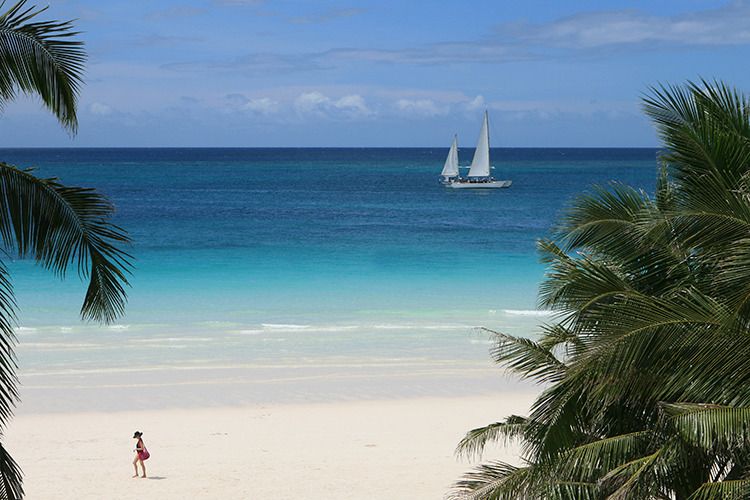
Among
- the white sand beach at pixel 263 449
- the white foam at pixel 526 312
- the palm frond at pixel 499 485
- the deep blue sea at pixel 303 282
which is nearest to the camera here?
the palm frond at pixel 499 485

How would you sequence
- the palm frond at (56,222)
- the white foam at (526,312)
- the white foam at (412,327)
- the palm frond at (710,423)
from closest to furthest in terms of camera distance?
the palm frond at (710,423) → the palm frond at (56,222) → the white foam at (412,327) → the white foam at (526,312)

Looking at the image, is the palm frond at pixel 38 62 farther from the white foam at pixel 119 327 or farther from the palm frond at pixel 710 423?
the white foam at pixel 119 327

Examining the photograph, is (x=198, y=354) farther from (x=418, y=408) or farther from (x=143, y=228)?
(x=143, y=228)

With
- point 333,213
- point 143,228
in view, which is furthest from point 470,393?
point 333,213

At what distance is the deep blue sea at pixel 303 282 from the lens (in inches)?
1008

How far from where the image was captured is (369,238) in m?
52.1

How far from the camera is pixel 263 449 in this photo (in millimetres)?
16547

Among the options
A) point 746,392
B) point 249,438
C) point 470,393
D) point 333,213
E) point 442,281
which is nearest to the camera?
point 746,392

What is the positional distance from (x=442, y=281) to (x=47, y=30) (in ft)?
106

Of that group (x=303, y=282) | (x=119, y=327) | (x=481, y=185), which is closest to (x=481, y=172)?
(x=481, y=185)

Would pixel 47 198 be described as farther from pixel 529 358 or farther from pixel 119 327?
pixel 119 327

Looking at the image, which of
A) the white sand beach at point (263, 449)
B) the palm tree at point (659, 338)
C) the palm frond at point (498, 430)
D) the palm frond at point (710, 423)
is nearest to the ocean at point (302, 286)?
the palm tree at point (659, 338)

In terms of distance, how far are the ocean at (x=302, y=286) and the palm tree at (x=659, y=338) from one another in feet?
4.87

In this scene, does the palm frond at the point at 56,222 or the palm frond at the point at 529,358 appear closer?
the palm frond at the point at 56,222
